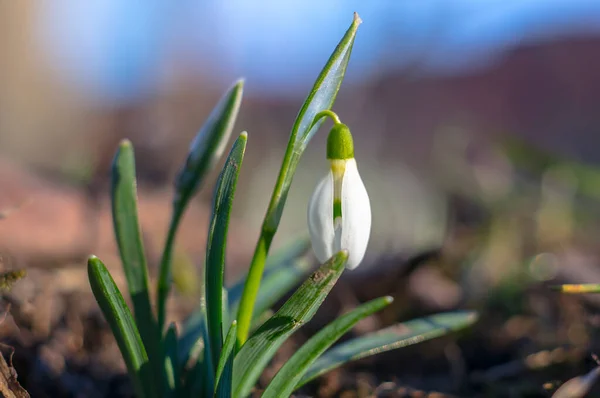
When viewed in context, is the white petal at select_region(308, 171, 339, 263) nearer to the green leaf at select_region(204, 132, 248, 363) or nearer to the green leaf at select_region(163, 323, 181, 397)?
the green leaf at select_region(204, 132, 248, 363)

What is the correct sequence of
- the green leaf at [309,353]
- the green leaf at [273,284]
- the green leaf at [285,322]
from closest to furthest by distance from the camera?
the green leaf at [285,322] → the green leaf at [309,353] → the green leaf at [273,284]

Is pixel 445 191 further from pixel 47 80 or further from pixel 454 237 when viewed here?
pixel 47 80

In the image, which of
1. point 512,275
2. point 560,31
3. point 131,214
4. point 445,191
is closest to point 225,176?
point 131,214

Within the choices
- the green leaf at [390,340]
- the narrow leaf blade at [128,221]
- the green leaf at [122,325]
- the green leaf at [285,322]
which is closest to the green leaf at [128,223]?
the narrow leaf blade at [128,221]

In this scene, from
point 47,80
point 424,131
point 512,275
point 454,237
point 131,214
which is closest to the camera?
point 131,214

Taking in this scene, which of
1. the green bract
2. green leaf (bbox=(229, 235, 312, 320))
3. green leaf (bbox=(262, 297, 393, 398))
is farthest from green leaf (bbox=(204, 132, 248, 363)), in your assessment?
green leaf (bbox=(229, 235, 312, 320))

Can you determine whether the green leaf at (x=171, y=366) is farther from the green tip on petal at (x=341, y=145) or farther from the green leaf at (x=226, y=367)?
the green tip on petal at (x=341, y=145)

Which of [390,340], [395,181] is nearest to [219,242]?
[390,340]
